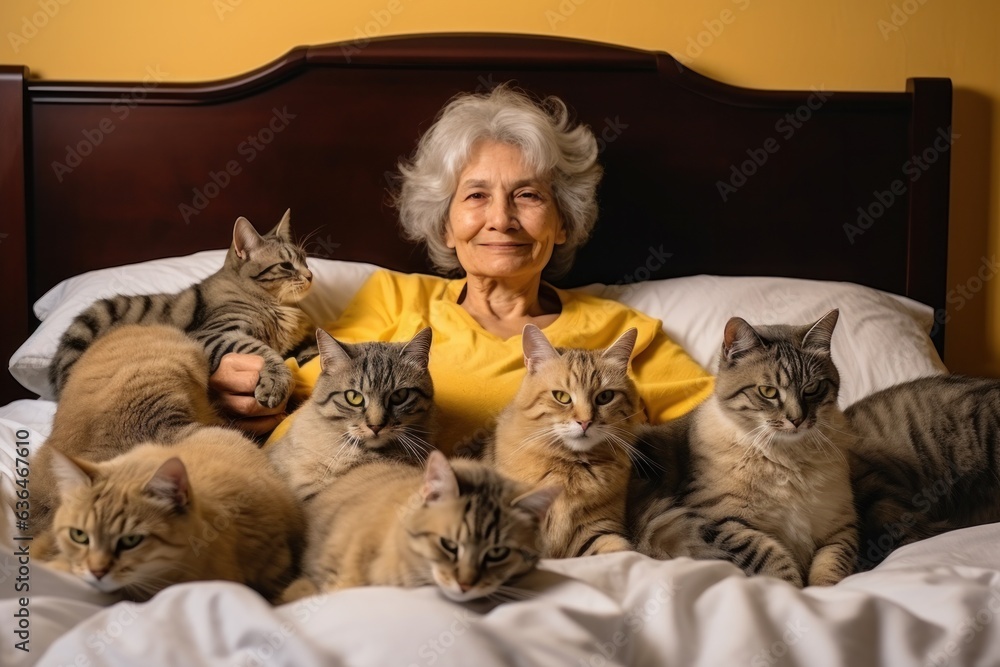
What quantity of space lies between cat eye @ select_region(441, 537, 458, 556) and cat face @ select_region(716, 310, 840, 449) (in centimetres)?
79

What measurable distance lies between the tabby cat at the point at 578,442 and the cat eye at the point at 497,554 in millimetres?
405

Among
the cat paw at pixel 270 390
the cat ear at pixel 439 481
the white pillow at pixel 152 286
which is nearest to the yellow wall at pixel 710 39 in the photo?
the white pillow at pixel 152 286

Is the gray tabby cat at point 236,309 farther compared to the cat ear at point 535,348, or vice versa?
the gray tabby cat at point 236,309

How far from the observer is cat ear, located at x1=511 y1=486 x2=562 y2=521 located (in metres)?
1.39

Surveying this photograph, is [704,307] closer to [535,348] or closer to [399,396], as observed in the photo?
[535,348]

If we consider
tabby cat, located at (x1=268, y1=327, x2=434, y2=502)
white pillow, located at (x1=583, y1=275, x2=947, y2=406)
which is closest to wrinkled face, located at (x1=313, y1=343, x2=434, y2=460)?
tabby cat, located at (x1=268, y1=327, x2=434, y2=502)

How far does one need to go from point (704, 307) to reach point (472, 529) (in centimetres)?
163

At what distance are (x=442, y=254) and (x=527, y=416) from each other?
3.82 ft

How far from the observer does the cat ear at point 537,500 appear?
1390mm

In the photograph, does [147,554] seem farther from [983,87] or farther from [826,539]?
[983,87]
